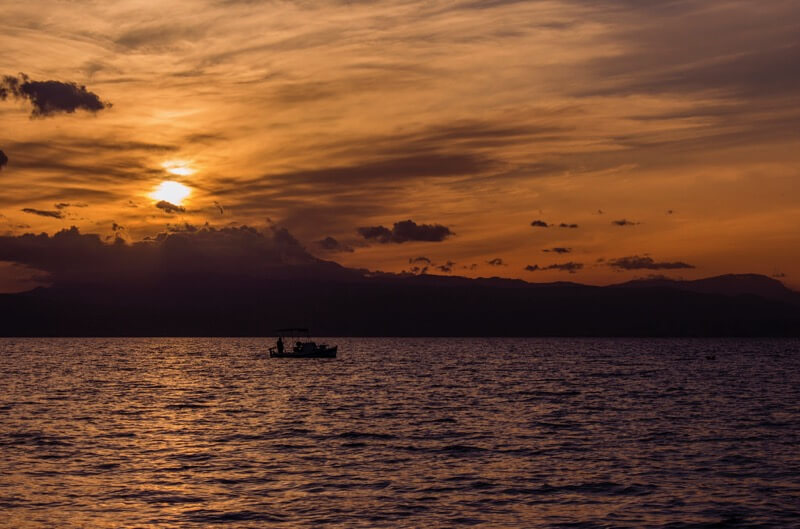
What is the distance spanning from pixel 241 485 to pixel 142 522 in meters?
7.73

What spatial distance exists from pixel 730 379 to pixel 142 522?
4961 inches

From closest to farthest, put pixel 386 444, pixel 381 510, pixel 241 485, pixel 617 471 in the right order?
pixel 381 510 < pixel 241 485 < pixel 617 471 < pixel 386 444

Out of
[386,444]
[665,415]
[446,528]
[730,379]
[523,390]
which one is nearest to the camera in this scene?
[446,528]

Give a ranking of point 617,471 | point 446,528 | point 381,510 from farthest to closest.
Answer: point 617,471, point 381,510, point 446,528

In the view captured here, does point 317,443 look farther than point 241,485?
Yes

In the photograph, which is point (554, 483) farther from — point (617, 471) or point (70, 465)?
point (70, 465)

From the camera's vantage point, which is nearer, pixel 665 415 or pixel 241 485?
pixel 241 485

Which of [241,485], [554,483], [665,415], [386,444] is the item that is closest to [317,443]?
[386,444]

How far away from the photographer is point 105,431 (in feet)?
199

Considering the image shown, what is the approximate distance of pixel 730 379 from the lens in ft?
463

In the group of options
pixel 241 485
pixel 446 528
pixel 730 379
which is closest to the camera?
pixel 446 528

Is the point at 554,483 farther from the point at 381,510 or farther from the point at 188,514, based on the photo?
the point at 188,514

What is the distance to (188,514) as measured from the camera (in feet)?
112

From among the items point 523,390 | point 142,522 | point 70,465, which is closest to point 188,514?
point 142,522
